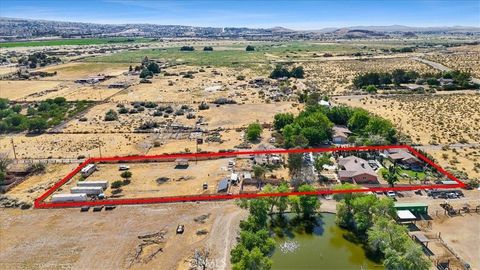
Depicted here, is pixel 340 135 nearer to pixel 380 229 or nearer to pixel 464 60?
pixel 380 229

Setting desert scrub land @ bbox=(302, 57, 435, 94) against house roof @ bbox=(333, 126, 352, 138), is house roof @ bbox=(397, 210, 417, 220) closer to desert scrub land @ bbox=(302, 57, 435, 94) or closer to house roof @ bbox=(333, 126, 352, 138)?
house roof @ bbox=(333, 126, 352, 138)

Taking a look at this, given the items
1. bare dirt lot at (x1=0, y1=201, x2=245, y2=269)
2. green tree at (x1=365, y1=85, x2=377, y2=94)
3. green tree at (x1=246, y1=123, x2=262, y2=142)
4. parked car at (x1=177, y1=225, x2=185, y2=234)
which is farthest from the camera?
green tree at (x1=365, y1=85, x2=377, y2=94)

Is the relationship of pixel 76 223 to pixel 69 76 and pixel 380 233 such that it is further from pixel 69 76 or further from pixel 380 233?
pixel 69 76

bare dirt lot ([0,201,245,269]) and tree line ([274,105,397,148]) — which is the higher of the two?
tree line ([274,105,397,148])

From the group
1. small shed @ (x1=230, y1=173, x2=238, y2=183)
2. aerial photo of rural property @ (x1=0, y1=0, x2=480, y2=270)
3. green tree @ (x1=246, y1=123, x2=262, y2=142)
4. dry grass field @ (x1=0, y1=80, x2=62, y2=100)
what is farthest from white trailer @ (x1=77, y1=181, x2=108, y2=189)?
dry grass field @ (x1=0, y1=80, x2=62, y2=100)

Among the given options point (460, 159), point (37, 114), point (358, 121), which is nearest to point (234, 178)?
point (358, 121)

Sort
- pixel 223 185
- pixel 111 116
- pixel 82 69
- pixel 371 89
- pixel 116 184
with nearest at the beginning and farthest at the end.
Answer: pixel 223 185
pixel 116 184
pixel 111 116
pixel 371 89
pixel 82 69

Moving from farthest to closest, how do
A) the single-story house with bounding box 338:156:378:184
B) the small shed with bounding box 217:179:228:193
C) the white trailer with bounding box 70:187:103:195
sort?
the single-story house with bounding box 338:156:378:184 → the small shed with bounding box 217:179:228:193 → the white trailer with bounding box 70:187:103:195
